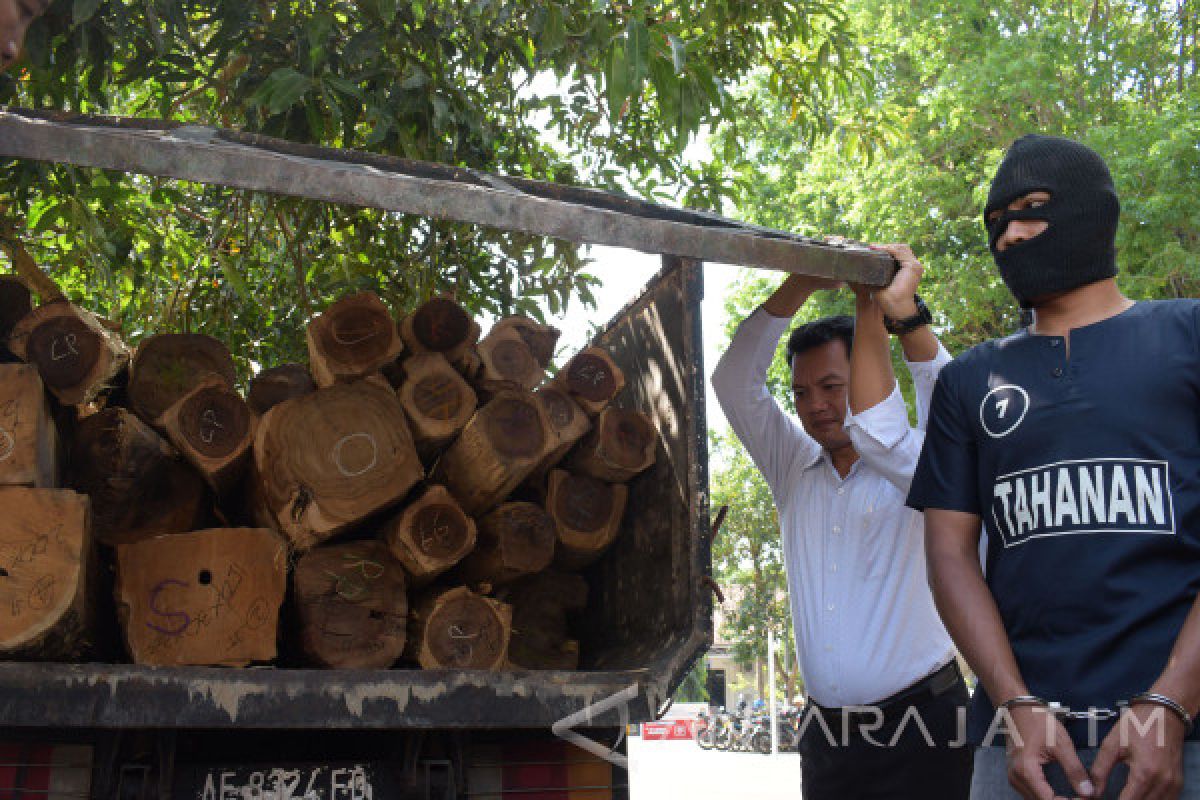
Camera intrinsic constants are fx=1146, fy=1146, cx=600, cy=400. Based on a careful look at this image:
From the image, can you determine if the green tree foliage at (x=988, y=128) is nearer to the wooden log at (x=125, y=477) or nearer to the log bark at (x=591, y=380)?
the log bark at (x=591, y=380)

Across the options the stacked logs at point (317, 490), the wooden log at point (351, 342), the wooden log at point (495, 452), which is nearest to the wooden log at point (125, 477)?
the stacked logs at point (317, 490)

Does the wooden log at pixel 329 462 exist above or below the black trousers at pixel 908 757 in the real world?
above

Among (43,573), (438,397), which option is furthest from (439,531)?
(43,573)

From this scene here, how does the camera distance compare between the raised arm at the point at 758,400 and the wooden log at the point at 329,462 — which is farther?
the raised arm at the point at 758,400

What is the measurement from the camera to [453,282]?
16.8ft

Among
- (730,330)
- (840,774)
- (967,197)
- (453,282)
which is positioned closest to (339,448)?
(840,774)

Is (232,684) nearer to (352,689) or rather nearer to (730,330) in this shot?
(352,689)

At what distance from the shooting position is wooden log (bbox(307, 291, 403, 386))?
9.55 feet

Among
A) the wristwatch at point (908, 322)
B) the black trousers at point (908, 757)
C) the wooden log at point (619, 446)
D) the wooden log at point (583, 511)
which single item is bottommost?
the black trousers at point (908, 757)

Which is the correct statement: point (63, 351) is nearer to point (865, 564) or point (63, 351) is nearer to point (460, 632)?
point (460, 632)

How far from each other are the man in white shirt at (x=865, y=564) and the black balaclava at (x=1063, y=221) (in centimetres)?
62

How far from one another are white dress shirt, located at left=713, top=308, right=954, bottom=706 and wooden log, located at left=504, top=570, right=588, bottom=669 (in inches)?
25.0

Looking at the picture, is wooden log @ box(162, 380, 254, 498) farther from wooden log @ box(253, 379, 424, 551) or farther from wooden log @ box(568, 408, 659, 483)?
wooden log @ box(568, 408, 659, 483)

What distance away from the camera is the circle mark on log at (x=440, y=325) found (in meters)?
3.09
